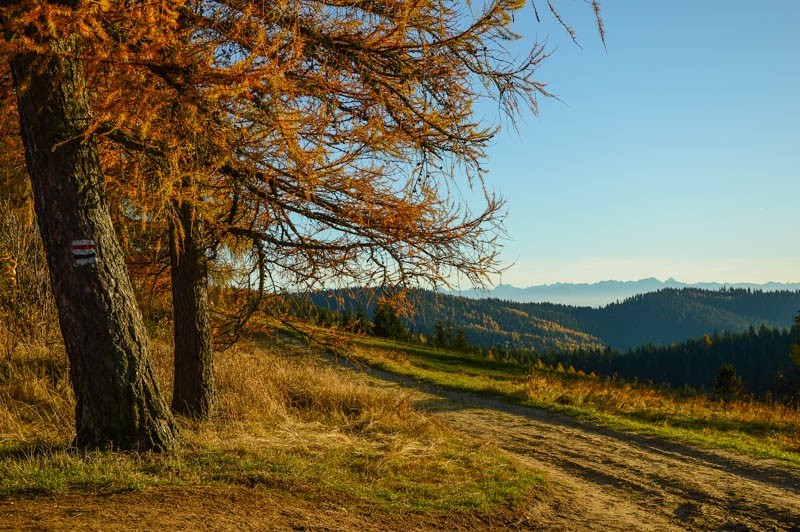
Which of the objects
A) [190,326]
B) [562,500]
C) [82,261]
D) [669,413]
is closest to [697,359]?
[669,413]

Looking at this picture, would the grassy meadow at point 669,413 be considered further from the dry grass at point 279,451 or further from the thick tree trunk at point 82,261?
the thick tree trunk at point 82,261

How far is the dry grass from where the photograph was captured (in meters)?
5.55

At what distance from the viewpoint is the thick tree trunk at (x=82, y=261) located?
18.8ft

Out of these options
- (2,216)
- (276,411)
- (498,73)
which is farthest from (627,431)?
(2,216)

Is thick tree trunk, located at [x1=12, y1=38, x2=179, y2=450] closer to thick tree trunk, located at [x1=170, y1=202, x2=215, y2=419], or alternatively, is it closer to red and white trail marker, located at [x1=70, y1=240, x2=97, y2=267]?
red and white trail marker, located at [x1=70, y1=240, x2=97, y2=267]

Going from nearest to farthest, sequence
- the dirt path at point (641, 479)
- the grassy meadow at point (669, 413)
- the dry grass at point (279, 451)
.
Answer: the dry grass at point (279, 451), the dirt path at point (641, 479), the grassy meadow at point (669, 413)

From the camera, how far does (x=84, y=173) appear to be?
5.86 m

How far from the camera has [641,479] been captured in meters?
8.05

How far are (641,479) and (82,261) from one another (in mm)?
7379

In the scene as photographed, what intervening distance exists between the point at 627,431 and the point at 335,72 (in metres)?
8.51

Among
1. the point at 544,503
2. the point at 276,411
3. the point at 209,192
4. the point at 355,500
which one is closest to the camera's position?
the point at 355,500

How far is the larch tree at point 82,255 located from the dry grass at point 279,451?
44 centimetres

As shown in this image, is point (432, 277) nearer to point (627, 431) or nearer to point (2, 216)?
point (627, 431)

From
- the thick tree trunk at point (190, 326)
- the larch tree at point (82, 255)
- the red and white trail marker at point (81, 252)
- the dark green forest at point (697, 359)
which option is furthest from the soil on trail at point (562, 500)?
the dark green forest at point (697, 359)
